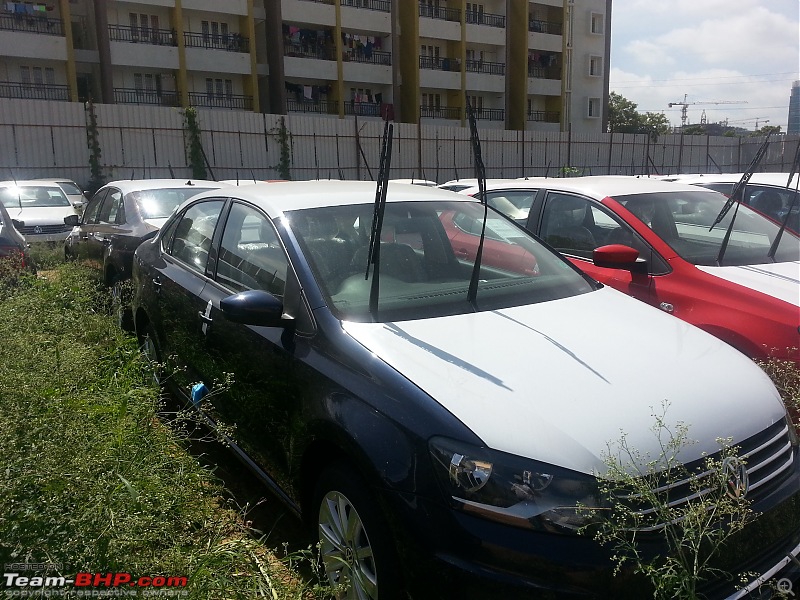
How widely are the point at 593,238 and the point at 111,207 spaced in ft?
19.3

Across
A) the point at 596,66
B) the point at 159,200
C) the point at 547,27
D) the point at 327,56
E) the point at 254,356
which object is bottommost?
the point at 254,356

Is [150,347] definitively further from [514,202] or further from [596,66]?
[596,66]

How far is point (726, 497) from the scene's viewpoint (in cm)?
212

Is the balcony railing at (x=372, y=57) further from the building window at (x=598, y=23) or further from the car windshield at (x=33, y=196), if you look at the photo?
the car windshield at (x=33, y=196)

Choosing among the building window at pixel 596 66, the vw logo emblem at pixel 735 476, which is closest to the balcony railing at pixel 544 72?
the building window at pixel 596 66

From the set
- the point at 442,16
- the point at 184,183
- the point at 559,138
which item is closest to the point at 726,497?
the point at 184,183

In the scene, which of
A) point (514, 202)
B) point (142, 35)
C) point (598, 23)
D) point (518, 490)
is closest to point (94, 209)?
point (514, 202)

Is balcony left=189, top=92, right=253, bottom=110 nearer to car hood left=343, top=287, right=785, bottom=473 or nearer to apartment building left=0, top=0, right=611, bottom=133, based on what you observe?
apartment building left=0, top=0, right=611, bottom=133

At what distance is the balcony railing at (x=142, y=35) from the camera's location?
30.7 metres

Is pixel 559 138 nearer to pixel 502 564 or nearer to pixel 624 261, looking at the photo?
pixel 624 261

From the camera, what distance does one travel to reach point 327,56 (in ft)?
120

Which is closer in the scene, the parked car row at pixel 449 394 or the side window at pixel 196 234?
the parked car row at pixel 449 394

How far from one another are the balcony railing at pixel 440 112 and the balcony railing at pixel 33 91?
19.6 m

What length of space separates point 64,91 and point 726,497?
34160 millimetres
